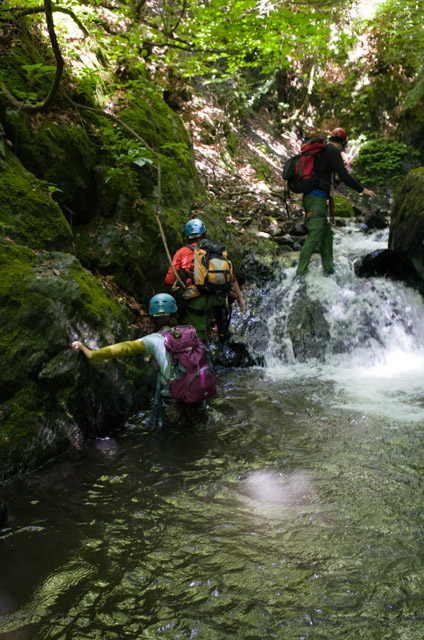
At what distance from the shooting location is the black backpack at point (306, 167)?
780 centimetres

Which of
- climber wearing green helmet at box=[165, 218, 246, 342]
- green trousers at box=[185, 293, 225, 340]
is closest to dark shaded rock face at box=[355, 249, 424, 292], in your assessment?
climber wearing green helmet at box=[165, 218, 246, 342]

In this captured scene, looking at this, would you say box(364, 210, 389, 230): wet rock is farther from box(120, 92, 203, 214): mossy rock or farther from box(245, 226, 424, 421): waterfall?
box(120, 92, 203, 214): mossy rock

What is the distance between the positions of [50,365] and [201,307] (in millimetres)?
2573

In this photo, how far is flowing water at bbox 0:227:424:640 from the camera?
2.14 meters

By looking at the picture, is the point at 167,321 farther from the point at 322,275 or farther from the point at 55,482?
the point at 322,275

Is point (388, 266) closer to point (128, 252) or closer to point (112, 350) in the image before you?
point (128, 252)

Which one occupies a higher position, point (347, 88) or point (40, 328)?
point (347, 88)

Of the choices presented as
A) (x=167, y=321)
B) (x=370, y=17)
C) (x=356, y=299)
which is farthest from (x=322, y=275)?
(x=370, y=17)

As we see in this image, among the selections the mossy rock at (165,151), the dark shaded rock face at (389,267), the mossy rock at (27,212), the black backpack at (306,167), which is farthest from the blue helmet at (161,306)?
the dark shaded rock face at (389,267)

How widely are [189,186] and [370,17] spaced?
13.7 metres

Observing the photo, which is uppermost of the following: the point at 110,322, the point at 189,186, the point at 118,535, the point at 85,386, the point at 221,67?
the point at 221,67

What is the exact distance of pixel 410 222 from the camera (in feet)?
26.5

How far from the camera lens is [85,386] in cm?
452

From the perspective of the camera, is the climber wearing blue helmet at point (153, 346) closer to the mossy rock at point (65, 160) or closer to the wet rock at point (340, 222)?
the mossy rock at point (65, 160)
